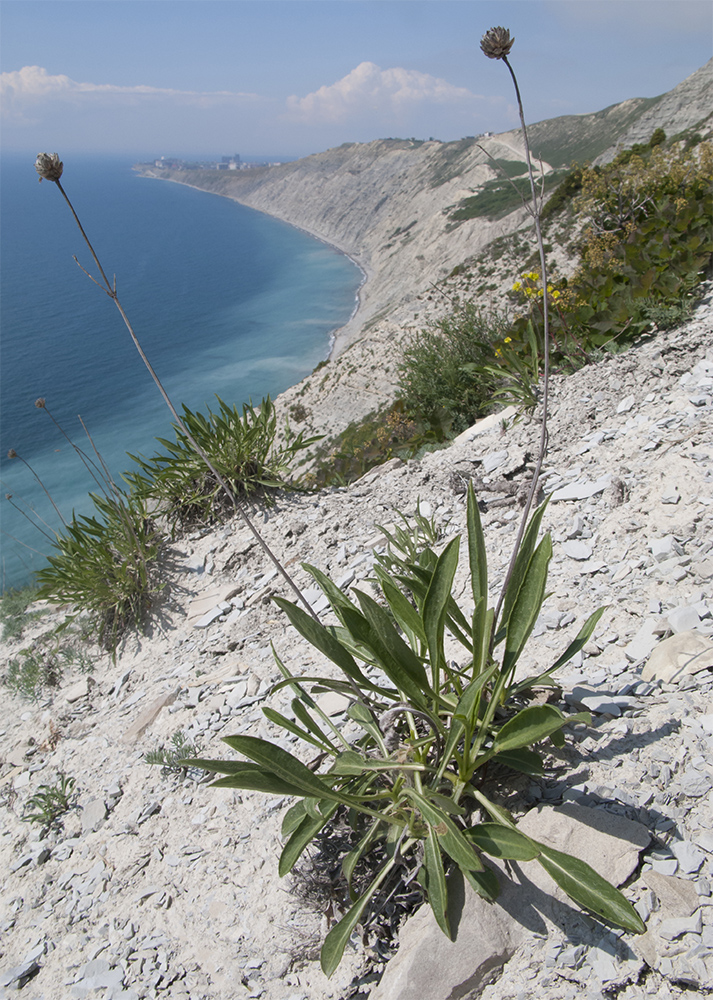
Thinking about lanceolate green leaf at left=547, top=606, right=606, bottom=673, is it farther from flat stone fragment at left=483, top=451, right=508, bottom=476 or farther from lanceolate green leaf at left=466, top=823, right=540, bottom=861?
flat stone fragment at left=483, top=451, right=508, bottom=476

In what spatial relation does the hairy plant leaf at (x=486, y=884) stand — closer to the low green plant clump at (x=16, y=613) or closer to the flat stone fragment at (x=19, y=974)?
the flat stone fragment at (x=19, y=974)

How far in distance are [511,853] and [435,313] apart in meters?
30.4

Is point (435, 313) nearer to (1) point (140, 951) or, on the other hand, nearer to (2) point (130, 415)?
(2) point (130, 415)

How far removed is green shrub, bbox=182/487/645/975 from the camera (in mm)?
1691

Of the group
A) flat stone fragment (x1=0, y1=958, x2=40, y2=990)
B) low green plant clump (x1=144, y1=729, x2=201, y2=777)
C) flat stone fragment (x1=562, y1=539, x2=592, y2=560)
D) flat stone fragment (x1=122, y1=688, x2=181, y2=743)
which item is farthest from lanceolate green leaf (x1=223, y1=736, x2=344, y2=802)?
flat stone fragment (x1=122, y1=688, x2=181, y2=743)

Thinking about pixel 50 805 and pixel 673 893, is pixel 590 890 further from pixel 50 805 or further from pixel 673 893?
pixel 50 805

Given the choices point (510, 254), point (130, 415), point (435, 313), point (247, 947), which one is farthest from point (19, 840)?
point (130, 415)

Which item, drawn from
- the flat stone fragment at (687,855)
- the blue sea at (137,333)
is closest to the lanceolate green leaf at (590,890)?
the flat stone fragment at (687,855)

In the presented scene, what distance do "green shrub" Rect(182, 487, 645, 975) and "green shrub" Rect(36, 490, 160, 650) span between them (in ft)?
9.33

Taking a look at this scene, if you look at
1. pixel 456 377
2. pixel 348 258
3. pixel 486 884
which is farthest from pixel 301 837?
pixel 348 258

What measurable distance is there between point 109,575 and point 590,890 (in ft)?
13.8

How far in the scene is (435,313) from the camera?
98.4 feet

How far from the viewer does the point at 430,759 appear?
222 centimetres

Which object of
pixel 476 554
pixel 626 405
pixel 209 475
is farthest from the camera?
pixel 209 475
